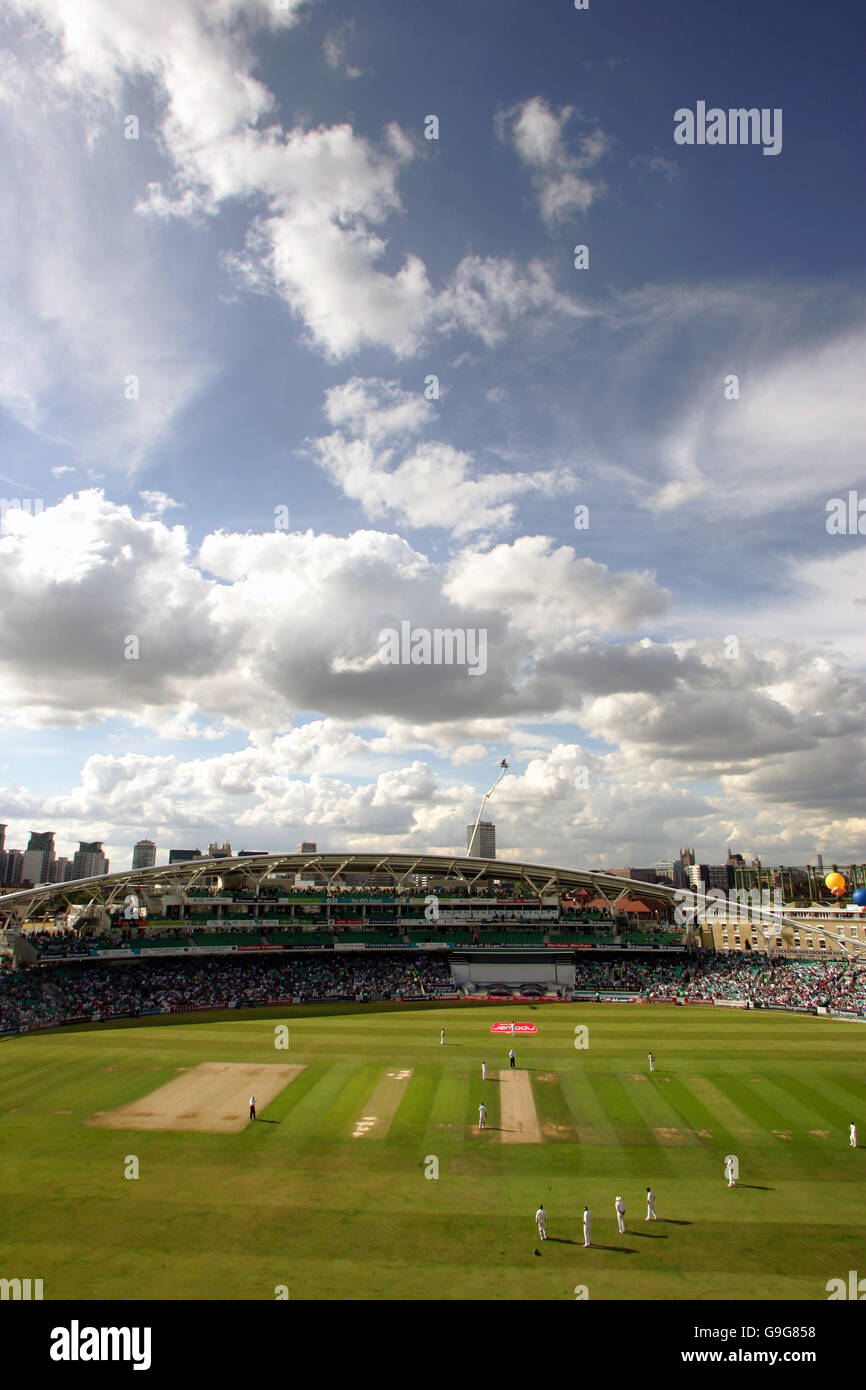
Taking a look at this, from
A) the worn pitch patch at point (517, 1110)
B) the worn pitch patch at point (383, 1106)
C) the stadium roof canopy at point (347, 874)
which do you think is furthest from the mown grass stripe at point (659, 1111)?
the stadium roof canopy at point (347, 874)

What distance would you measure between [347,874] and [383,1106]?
167 ft

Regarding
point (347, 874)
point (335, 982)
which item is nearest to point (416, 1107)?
point (335, 982)

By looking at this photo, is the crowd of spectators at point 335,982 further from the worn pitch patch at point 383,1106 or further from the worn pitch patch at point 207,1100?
the worn pitch patch at point 383,1106

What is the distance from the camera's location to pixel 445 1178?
2592 cm

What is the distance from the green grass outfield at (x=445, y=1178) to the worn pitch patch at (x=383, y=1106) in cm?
42

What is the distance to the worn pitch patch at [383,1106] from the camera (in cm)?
3048

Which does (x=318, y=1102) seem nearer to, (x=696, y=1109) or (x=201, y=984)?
(x=696, y=1109)

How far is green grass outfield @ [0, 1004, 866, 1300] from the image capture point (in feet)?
65.1

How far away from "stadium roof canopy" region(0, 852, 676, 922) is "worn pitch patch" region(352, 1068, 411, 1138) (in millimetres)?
37845

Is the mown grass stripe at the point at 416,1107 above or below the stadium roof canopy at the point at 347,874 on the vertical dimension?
below

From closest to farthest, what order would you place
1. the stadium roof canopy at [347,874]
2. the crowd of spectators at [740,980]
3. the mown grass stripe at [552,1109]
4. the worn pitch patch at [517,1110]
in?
the worn pitch patch at [517,1110]
the mown grass stripe at [552,1109]
the crowd of spectators at [740,980]
the stadium roof canopy at [347,874]

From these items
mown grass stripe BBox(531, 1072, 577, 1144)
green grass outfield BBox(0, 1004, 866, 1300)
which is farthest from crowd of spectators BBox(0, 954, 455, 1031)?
mown grass stripe BBox(531, 1072, 577, 1144)

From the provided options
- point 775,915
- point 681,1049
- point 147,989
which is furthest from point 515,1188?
point 775,915

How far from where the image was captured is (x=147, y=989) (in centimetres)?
6038
